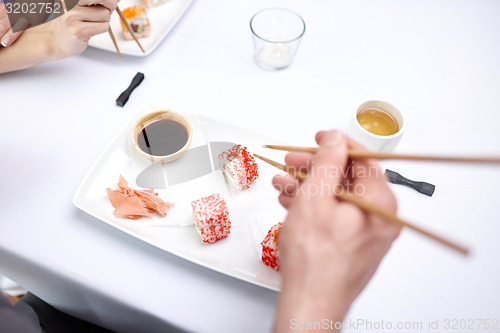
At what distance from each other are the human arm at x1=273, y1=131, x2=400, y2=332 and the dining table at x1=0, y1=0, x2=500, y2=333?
1.7 inches

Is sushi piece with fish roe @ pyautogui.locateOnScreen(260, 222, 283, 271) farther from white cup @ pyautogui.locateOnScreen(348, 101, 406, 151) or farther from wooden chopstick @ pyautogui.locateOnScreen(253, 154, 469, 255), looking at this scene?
white cup @ pyautogui.locateOnScreen(348, 101, 406, 151)

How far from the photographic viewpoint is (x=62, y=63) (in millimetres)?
1234

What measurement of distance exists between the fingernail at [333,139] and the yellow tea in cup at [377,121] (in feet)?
1.16

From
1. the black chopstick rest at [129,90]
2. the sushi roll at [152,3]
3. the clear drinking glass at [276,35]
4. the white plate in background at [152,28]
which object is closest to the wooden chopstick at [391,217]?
the clear drinking glass at [276,35]

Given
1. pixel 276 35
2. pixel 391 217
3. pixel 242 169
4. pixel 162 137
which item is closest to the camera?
pixel 391 217

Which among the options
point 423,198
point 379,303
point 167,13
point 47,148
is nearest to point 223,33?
point 167,13

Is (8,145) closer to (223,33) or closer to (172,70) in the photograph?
(172,70)

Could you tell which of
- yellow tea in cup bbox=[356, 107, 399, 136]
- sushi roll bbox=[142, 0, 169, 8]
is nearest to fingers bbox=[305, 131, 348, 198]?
yellow tea in cup bbox=[356, 107, 399, 136]

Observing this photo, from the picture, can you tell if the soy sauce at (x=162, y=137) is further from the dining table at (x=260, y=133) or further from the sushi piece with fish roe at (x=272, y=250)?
the sushi piece with fish roe at (x=272, y=250)

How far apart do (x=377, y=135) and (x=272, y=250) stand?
415 mm

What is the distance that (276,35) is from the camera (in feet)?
4.26

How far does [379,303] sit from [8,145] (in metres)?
1.12

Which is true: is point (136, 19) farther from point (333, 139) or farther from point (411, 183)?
point (411, 183)

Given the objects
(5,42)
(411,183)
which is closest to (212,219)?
(411,183)
